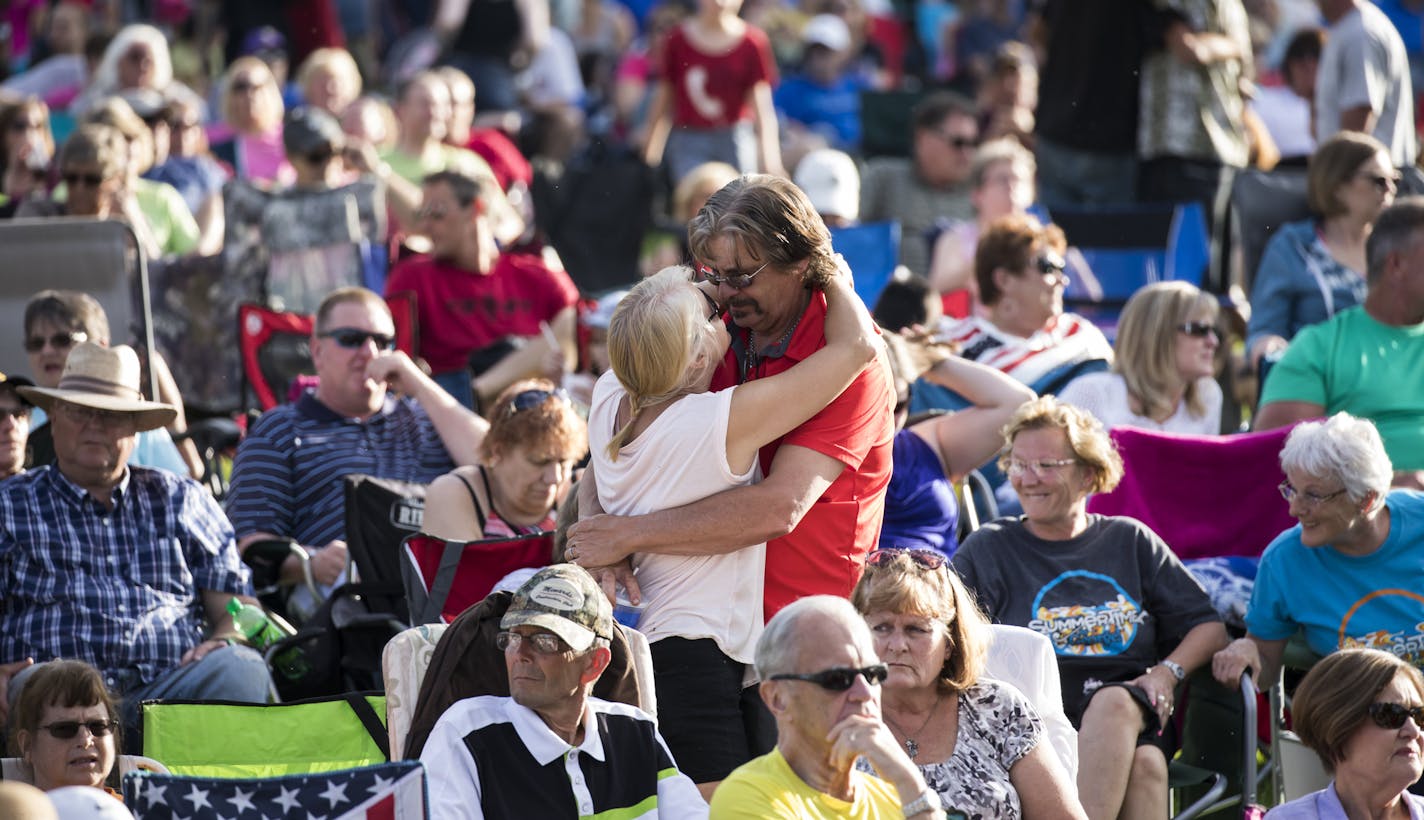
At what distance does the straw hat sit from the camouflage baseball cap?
210 centimetres

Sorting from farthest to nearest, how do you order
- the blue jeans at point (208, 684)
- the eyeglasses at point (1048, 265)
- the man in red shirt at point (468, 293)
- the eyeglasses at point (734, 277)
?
the man in red shirt at point (468, 293) → the eyeglasses at point (1048, 265) → the blue jeans at point (208, 684) → the eyeglasses at point (734, 277)

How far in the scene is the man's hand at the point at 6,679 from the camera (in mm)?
5164

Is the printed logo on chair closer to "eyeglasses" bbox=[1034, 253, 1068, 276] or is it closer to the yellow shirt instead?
the yellow shirt

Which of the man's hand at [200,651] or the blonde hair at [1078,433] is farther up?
the blonde hair at [1078,433]

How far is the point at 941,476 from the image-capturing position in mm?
5965

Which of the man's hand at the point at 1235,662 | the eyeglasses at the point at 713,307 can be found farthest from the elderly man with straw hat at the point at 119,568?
the man's hand at the point at 1235,662

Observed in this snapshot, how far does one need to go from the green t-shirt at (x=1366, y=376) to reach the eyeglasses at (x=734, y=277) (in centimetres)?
310

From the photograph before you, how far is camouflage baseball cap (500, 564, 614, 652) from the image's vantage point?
387 centimetres

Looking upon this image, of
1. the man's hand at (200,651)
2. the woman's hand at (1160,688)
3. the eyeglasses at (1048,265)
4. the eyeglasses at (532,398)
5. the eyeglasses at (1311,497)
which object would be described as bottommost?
the woman's hand at (1160,688)

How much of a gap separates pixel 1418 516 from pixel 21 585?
392 centimetres

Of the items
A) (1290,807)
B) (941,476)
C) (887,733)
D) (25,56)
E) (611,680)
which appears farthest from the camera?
(25,56)

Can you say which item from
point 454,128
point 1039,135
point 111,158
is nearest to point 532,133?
point 454,128

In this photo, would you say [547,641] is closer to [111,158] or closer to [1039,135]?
[111,158]

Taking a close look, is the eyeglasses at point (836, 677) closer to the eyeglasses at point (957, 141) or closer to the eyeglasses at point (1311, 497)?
the eyeglasses at point (1311, 497)
